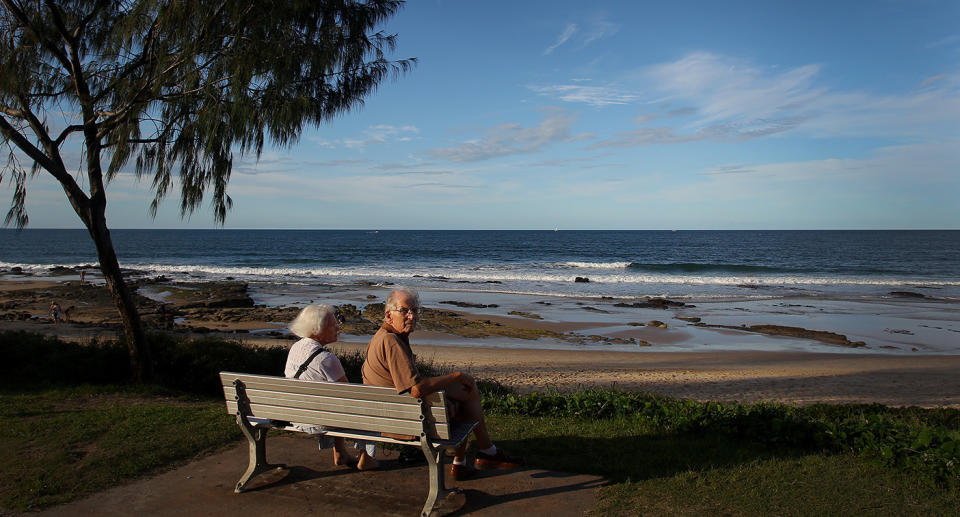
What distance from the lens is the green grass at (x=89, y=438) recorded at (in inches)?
152

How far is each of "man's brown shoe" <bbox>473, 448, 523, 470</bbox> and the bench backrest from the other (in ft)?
2.70

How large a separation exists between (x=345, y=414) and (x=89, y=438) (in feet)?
8.47

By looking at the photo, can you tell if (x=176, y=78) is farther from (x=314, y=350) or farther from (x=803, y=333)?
(x=803, y=333)

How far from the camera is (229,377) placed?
154 inches

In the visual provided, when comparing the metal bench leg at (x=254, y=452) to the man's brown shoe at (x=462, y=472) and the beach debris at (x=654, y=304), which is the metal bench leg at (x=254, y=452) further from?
the beach debris at (x=654, y=304)

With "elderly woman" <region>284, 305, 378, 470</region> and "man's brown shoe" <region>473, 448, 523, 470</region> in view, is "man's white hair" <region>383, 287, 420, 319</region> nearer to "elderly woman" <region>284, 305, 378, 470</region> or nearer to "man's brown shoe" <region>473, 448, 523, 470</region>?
"elderly woman" <region>284, 305, 378, 470</region>

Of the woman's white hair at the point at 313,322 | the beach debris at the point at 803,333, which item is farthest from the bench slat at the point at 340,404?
the beach debris at the point at 803,333

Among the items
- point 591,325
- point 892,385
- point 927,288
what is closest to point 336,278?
point 591,325

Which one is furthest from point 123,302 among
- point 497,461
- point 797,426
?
point 797,426

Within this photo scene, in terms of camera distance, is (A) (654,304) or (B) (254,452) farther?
(A) (654,304)

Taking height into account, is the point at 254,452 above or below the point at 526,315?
above

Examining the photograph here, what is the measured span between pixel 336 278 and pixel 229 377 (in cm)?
3263

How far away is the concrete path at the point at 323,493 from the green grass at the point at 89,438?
24 cm

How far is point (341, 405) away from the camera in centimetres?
361
